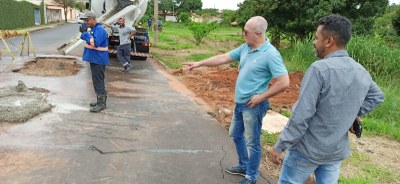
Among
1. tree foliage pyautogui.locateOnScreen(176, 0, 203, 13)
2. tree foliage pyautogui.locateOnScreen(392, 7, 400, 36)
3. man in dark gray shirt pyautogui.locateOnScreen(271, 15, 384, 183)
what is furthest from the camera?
tree foliage pyautogui.locateOnScreen(176, 0, 203, 13)

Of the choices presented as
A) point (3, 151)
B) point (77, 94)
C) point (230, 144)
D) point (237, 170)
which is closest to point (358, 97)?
point (237, 170)

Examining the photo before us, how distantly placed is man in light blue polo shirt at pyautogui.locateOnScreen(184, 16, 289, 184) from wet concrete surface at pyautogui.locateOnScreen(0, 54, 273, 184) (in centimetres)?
63

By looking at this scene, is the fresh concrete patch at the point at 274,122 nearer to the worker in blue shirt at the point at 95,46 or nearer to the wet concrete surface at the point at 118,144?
the wet concrete surface at the point at 118,144

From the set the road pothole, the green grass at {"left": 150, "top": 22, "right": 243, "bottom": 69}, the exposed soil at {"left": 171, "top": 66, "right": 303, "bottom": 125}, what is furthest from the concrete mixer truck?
the exposed soil at {"left": 171, "top": 66, "right": 303, "bottom": 125}

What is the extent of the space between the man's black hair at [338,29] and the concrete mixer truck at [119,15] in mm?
10381

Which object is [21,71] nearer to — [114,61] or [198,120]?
[114,61]

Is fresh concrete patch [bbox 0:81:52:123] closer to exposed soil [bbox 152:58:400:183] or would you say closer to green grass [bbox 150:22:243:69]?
exposed soil [bbox 152:58:400:183]

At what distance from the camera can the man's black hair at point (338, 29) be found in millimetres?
2328

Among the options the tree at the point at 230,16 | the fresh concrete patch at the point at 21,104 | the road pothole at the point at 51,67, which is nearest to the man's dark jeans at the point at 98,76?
the fresh concrete patch at the point at 21,104

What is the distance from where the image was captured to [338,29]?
233cm

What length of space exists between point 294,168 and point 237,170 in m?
1.65

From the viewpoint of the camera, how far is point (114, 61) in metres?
12.9

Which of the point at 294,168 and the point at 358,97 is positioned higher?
the point at 358,97

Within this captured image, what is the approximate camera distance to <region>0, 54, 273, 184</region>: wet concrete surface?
4.01 meters
